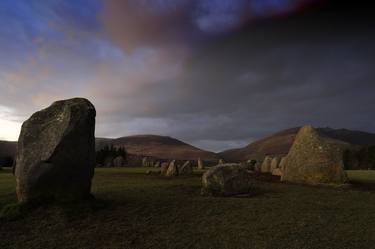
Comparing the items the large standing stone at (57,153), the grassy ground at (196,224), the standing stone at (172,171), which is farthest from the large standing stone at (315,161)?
the large standing stone at (57,153)

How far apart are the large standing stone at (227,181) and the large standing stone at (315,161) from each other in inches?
256

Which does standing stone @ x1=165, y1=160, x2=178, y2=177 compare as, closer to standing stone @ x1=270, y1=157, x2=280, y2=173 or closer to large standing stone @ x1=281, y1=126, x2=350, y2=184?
large standing stone @ x1=281, y1=126, x2=350, y2=184

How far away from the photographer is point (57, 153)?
11.5m

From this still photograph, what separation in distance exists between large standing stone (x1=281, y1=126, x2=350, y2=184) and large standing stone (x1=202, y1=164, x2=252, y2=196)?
6501mm

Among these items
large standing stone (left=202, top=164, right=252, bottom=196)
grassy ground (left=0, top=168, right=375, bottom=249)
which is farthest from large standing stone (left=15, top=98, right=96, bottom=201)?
large standing stone (left=202, top=164, right=252, bottom=196)

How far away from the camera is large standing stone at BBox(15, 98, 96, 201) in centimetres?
1147

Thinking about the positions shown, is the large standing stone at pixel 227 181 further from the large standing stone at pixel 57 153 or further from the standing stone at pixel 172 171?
the standing stone at pixel 172 171

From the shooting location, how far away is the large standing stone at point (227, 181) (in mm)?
15219

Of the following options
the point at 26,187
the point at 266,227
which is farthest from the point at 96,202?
the point at 266,227

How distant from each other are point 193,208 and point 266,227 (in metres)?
3.15

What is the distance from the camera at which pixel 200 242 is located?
26.7 ft

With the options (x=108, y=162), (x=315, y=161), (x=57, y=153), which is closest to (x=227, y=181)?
(x=57, y=153)

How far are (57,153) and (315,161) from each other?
14957 mm

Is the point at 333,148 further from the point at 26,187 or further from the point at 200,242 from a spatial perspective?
the point at 26,187
